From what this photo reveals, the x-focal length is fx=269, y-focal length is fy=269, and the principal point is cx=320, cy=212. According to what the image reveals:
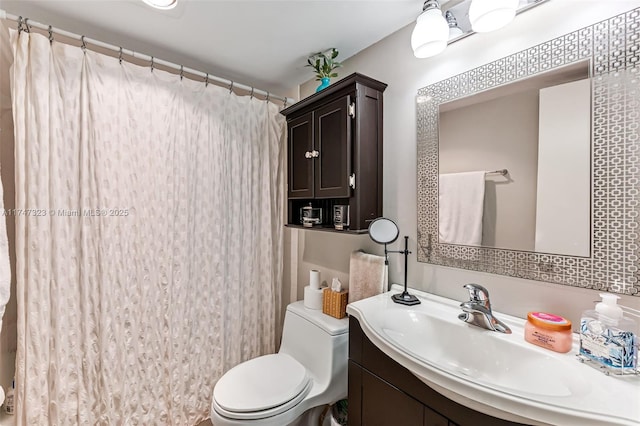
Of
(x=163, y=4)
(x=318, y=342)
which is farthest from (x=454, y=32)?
(x=318, y=342)

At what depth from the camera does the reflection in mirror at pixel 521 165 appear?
2.84ft

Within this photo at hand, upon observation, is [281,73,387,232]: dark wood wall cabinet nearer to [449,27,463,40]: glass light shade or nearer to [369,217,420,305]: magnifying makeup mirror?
[369,217,420,305]: magnifying makeup mirror

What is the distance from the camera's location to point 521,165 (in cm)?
97

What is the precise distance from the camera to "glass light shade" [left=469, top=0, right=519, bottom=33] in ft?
2.95

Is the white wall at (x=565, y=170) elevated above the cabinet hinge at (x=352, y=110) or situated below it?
below

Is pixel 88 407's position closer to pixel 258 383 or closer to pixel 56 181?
pixel 258 383

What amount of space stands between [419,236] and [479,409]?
76 cm

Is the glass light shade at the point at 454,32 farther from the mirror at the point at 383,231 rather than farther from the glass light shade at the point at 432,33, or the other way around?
the mirror at the point at 383,231

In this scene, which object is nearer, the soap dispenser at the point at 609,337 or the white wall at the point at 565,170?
the soap dispenser at the point at 609,337

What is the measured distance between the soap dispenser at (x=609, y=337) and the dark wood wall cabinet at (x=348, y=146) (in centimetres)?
84

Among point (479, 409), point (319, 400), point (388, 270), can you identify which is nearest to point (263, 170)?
point (388, 270)

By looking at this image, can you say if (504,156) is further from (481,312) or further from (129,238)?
(129,238)

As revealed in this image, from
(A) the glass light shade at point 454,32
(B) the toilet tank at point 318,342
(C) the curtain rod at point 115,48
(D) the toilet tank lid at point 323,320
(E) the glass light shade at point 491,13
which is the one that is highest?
(C) the curtain rod at point 115,48

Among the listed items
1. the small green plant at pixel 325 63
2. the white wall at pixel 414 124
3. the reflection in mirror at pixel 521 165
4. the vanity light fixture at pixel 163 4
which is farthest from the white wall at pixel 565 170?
the vanity light fixture at pixel 163 4
